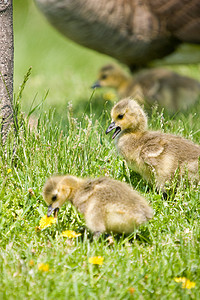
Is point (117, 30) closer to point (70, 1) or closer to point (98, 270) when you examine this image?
point (70, 1)

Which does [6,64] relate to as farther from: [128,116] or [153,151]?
[153,151]

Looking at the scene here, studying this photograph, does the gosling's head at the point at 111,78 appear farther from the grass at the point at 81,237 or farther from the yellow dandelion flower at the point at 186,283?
the yellow dandelion flower at the point at 186,283

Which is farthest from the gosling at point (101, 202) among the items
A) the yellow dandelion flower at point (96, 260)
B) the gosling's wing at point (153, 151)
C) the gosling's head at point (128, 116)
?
the gosling's head at point (128, 116)

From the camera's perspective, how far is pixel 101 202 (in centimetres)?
257

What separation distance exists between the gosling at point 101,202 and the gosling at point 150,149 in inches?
15.5

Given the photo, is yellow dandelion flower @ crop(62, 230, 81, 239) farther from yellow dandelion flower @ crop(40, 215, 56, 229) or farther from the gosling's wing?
the gosling's wing

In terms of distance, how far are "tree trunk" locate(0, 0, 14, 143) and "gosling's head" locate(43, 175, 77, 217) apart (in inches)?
23.6

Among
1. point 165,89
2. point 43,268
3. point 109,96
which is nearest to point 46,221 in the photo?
point 43,268

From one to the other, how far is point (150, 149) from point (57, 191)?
2.35 ft

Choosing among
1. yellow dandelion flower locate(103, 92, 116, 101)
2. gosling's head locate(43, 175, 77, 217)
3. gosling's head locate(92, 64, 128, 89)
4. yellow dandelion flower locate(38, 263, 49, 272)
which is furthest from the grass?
yellow dandelion flower locate(103, 92, 116, 101)

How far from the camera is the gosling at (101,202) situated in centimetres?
253

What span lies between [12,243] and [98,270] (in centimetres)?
49

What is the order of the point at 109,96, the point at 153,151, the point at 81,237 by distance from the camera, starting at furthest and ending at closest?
1. the point at 109,96
2. the point at 153,151
3. the point at 81,237

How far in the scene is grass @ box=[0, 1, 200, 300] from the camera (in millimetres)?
2158
